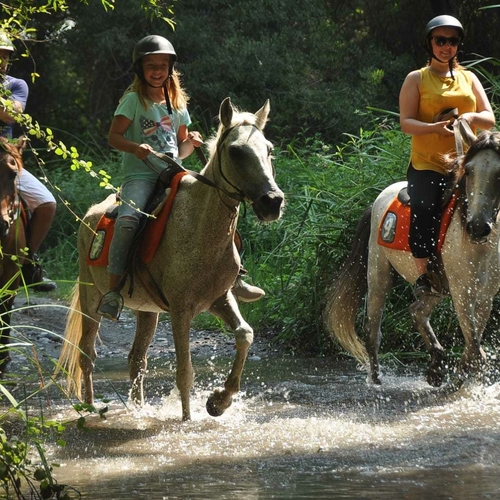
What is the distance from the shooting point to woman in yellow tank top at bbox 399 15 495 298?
27.0 feet

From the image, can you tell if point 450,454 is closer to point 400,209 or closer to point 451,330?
point 400,209

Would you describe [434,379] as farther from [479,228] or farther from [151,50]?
[151,50]

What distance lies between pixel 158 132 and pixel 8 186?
1.88m

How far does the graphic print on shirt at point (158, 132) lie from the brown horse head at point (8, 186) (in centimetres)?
163

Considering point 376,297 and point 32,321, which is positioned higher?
point 376,297

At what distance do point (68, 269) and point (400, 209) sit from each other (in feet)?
26.8

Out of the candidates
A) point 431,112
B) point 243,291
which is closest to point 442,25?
point 431,112

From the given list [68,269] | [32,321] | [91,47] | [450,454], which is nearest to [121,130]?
[450,454]

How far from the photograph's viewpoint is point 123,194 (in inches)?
304

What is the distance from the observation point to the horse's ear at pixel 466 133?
7.72m

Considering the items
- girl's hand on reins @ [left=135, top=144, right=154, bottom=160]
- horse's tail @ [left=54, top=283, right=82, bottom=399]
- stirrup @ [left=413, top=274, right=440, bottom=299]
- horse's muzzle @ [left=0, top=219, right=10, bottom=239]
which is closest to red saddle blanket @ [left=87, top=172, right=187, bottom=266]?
girl's hand on reins @ [left=135, top=144, right=154, bottom=160]

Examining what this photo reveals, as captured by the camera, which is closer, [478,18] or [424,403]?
[424,403]

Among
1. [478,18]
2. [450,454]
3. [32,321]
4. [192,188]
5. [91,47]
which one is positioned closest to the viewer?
[450,454]

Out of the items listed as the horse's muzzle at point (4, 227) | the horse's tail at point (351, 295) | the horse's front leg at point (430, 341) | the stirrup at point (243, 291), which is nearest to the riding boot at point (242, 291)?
the stirrup at point (243, 291)
